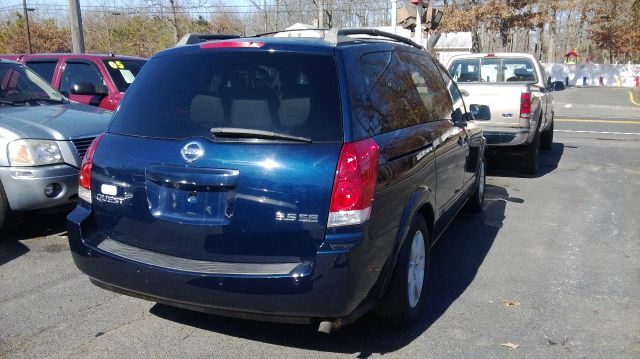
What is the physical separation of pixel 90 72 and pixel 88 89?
120 cm

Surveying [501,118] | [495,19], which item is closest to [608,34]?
[495,19]

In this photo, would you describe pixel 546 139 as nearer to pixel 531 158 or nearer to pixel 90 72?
pixel 531 158

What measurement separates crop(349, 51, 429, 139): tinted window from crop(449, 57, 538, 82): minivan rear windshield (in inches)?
257

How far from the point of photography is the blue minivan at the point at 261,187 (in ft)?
9.53

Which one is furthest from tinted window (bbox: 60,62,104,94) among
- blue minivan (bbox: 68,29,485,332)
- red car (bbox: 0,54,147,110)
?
blue minivan (bbox: 68,29,485,332)

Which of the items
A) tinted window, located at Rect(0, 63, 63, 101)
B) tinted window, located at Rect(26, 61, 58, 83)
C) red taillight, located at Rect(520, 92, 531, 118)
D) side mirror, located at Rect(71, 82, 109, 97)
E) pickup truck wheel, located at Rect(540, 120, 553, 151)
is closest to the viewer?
tinted window, located at Rect(0, 63, 63, 101)

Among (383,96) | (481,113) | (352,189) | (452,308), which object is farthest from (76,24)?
(352,189)

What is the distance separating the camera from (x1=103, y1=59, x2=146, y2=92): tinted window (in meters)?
8.71

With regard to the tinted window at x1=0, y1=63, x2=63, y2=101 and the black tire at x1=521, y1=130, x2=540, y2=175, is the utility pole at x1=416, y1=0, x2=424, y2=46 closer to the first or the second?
the black tire at x1=521, y1=130, x2=540, y2=175

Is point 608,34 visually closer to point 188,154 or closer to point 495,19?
point 495,19

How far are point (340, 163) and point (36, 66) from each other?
25.6 feet

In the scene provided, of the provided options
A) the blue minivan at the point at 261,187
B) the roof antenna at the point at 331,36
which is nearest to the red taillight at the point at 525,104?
the blue minivan at the point at 261,187

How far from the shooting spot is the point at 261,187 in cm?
293

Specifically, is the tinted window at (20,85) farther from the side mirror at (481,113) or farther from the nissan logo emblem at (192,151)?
the side mirror at (481,113)
